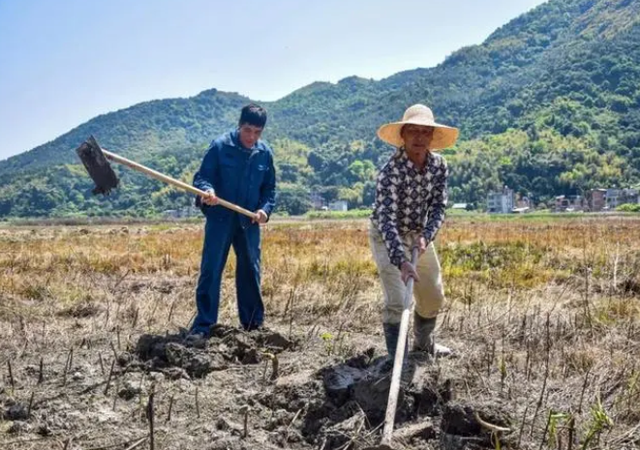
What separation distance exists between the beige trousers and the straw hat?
0.68 metres

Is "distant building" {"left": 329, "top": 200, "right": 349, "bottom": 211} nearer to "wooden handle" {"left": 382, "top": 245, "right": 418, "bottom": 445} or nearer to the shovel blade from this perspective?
the shovel blade

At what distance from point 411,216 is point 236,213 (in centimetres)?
177

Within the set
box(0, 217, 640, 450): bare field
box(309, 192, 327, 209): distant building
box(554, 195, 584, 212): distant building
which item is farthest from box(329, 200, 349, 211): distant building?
box(0, 217, 640, 450): bare field

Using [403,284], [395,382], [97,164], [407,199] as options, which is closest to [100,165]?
[97,164]

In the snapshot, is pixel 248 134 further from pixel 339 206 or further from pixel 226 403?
pixel 339 206

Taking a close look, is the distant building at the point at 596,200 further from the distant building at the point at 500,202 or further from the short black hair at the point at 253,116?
the short black hair at the point at 253,116

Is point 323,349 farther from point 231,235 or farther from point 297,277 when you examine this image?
point 297,277

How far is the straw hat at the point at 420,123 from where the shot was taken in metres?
3.73

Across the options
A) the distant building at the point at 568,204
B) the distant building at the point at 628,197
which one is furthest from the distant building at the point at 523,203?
the distant building at the point at 628,197

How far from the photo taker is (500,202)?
8844 cm

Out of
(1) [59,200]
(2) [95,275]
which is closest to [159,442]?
(2) [95,275]

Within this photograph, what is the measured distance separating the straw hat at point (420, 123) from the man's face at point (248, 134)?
1.19 m

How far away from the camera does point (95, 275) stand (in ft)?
28.9

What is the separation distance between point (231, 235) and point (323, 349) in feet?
4.36
